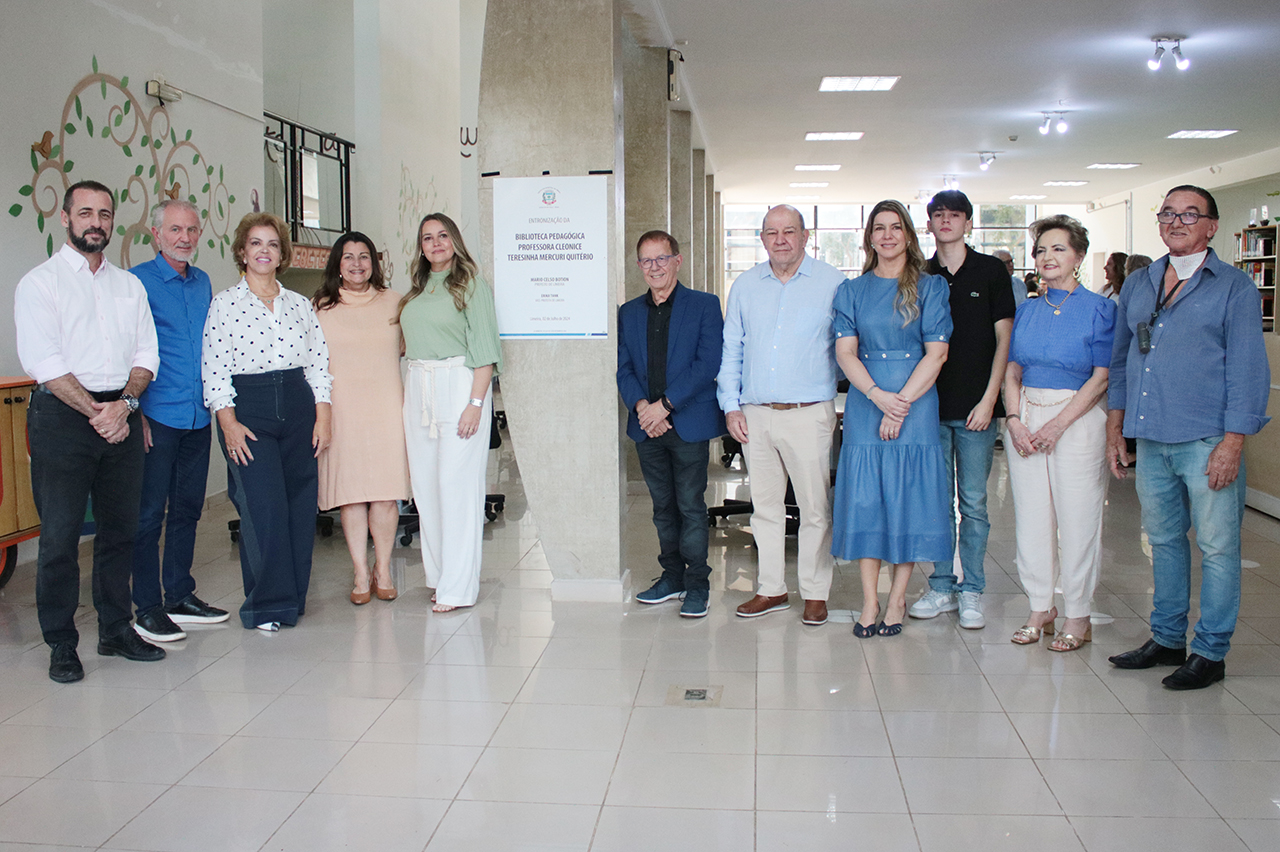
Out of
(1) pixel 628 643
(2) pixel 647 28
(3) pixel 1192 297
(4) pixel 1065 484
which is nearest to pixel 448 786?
(1) pixel 628 643

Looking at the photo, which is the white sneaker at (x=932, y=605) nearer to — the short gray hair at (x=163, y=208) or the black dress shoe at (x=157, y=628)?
the black dress shoe at (x=157, y=628)

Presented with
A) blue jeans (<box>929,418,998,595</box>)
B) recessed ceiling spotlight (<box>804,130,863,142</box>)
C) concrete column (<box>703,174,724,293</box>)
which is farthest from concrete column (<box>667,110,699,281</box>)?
blue jeans (<box>929,418,998,595</box>)

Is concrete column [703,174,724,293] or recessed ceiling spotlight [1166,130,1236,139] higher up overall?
recessed ceiling spotlight [1166,130,1236,139]

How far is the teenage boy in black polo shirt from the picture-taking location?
161 inches

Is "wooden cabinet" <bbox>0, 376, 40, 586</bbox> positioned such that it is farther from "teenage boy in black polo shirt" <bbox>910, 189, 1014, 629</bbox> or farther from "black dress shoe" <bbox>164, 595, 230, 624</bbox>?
"teenage boy in black polo shirt" <bbox>910, 189, 1014, 629</bbox>

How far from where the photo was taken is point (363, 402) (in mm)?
4598

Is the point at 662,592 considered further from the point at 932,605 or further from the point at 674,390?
the point at 932,605

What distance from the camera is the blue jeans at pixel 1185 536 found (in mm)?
3496

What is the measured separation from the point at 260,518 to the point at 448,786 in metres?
1.85

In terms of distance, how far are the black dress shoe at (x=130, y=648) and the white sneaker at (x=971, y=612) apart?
3.18m

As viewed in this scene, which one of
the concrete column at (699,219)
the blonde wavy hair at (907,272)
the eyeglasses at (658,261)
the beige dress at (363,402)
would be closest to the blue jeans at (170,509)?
the beige dress at (363,402)

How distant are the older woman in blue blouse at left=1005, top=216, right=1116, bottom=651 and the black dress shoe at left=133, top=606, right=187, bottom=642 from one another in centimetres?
339

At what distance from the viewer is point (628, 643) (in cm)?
407

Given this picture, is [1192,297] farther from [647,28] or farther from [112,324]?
[647,28]
